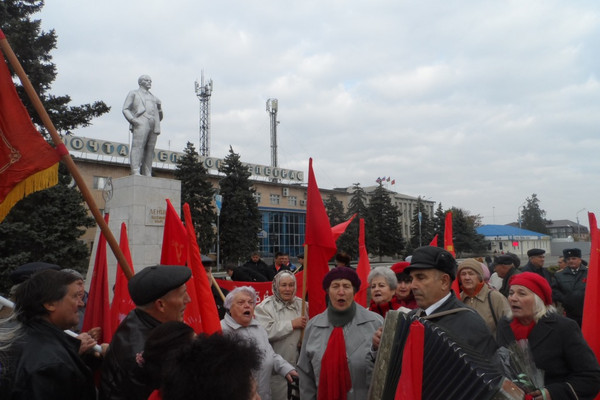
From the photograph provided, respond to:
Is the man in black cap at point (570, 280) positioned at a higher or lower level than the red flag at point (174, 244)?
lower

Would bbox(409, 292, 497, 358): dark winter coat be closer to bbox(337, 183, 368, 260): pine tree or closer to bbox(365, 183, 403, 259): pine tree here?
bbox(337, 183, 368, 260): pine tree

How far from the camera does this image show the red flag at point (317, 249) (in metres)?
4.42

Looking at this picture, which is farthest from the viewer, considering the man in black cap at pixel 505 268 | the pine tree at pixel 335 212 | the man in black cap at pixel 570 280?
the pine tree at pixel 335 212

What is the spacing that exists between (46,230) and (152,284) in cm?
1623

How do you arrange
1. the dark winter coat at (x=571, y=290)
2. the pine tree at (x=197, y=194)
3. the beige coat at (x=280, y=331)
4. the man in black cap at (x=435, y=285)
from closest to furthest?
the man in black cap at (x=435, y=285) < the beige coat at (x=280, y=331) < the dark winter coat at (x=571, y=290) < the pine tree at (x=197, y=194)

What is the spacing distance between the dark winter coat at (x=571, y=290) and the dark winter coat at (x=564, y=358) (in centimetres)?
392

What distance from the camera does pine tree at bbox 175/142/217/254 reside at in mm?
35219

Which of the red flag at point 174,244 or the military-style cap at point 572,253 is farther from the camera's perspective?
the military-style cap at point 572,253

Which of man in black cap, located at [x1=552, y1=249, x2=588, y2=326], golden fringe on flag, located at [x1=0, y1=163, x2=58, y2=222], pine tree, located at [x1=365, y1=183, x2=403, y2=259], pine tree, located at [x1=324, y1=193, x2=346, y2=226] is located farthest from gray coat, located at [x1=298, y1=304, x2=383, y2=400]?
pine tree, located at [x1=324, y1=193, x2=346, y2=226]

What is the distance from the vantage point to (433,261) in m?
2.66

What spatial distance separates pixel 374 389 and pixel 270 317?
2382mm

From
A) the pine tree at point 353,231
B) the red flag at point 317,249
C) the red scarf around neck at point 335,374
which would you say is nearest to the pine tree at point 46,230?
the red flag at point 317,249

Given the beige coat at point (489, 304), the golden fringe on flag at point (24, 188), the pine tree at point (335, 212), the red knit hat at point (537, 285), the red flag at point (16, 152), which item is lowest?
the beige coat at point (489, 304)

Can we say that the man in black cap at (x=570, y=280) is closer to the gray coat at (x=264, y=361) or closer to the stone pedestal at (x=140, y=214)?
the gray coat at (x=264, y=361)
